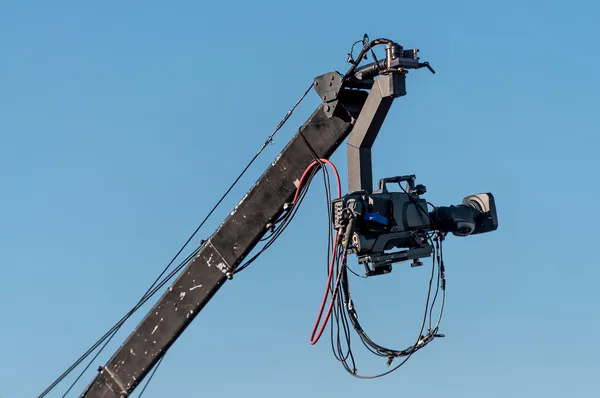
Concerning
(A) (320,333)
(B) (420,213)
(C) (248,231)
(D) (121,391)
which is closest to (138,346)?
(D) (121,391)

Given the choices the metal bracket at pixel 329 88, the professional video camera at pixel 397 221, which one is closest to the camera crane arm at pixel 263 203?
the metal bracket at pixel 329 88

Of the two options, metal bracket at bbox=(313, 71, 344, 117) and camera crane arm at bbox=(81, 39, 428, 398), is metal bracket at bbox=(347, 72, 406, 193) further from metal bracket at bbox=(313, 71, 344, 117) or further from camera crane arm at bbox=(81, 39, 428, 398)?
metal bracket at bbox=(313, 71, 344, 117)

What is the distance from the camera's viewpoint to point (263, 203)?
50.1ft

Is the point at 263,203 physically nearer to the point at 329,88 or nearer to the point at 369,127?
the point at 329,88

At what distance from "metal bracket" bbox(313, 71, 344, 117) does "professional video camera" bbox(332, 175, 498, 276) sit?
111 centimetres

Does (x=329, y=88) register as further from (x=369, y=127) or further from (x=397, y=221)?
(x=397, y=221)

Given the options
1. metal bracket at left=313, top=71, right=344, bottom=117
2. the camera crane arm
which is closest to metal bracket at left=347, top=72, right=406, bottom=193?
the camera crane arm

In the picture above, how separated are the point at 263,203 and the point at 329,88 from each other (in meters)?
1.72

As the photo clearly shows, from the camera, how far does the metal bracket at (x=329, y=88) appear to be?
47.4 ft

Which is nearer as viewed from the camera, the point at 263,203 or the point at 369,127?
the point at 369,127

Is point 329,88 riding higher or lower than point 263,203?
higher

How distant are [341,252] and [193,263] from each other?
2.55 meters

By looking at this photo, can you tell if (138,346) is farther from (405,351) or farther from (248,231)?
(405,351)

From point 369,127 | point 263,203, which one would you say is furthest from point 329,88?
point 263,203
